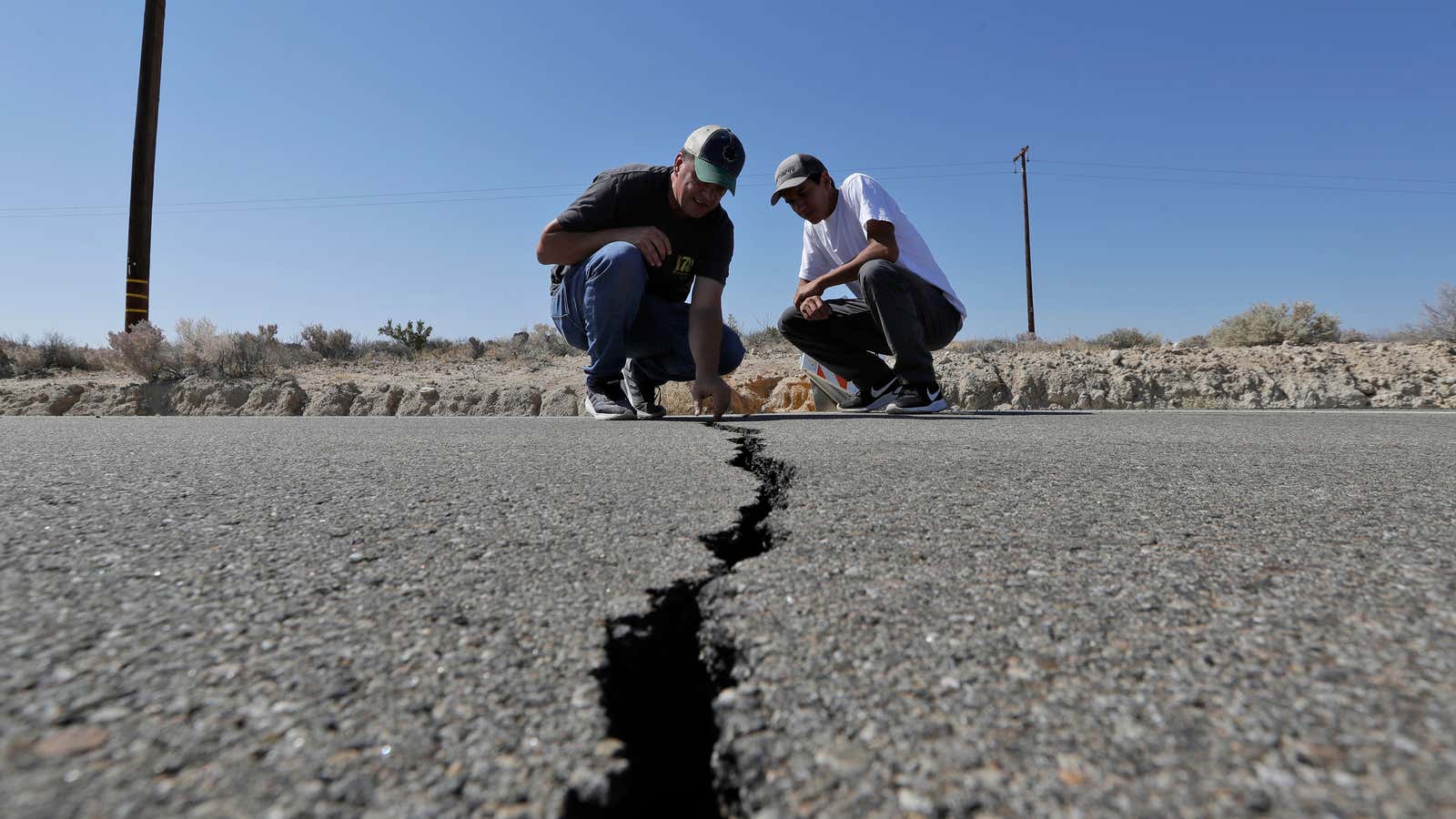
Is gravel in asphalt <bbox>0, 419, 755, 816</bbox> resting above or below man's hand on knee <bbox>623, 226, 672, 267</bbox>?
below

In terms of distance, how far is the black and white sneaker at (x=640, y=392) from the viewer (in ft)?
12.9

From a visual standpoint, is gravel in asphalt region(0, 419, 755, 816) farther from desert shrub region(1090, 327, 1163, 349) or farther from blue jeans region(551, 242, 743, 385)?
desert shrub region(1090, 327, 1163, 349)

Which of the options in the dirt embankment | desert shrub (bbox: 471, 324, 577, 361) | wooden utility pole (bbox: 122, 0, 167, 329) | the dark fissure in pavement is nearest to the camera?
the dark fissure in pavement

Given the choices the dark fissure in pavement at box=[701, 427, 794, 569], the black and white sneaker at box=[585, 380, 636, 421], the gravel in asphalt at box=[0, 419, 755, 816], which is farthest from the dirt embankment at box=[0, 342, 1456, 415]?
the gravel in asphalt at box=[0, 419, 755, 816]

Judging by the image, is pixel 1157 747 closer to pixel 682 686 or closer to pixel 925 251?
pixel 682 686

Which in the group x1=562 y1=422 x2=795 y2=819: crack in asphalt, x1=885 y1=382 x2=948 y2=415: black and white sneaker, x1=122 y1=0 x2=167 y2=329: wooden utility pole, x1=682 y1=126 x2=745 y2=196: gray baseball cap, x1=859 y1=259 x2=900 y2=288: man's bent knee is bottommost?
x1=562 y1=422 x2=795 y2=819: crack in asphalt

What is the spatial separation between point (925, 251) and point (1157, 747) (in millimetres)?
3737

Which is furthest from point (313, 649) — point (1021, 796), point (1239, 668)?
point (1239, 668)

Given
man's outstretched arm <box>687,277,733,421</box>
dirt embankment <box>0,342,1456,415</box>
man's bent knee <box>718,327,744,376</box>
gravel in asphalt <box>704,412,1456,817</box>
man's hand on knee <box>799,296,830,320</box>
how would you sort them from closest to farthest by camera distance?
1. gravel in asphalt <box>704,412,1456,817</box>
2. man's outstretched arm <box>687,277,733,421</box>
3. man's hand on knee <box>799,296,830,320</box>
4. man's bent knee <box>718,327,744,376</box>
5. dirt embankment <box>0,342,1456,415</box>

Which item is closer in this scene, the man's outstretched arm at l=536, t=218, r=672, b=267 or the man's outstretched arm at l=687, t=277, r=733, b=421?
the man's outstretched arm at l=536, t=218, r=672, b=267

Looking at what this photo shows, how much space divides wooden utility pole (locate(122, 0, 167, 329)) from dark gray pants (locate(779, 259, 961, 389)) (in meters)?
8.79

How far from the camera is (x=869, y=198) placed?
380 centimetres

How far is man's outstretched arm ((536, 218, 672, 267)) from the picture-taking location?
3.46 meters

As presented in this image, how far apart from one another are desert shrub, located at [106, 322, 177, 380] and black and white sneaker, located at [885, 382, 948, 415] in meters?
7.82
